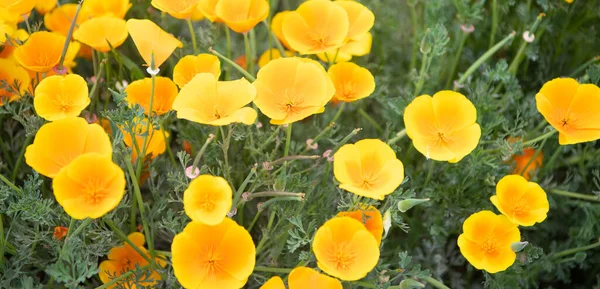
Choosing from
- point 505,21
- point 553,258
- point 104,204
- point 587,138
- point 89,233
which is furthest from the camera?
point 505,21

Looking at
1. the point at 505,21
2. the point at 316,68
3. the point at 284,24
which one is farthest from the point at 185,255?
the point at 505,21

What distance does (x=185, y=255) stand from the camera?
0.90 metres

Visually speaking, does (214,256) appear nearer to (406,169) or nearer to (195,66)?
(195,66)

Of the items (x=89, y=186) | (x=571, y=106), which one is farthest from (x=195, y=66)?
(x=571, y=106)

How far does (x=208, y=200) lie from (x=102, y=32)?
450 mm

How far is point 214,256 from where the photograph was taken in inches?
36.2

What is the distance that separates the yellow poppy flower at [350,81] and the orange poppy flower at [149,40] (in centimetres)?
28

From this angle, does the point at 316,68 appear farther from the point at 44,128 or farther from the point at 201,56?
the point at 44,128

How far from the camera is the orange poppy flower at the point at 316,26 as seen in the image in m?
1.15

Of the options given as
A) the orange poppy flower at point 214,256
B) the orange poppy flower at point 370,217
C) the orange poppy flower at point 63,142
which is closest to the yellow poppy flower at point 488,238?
the orange poppy flower at point 370,217

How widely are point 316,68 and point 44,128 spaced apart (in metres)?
0.42

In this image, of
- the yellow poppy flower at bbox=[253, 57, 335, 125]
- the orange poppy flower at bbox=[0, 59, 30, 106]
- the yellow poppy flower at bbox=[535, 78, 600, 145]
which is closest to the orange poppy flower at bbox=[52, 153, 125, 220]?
the yellow poppy flower at bbox=[253, 57, 335, 125]

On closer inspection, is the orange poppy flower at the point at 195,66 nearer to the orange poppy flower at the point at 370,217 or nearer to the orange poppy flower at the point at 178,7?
the orange poppy flower at the point at 178,7

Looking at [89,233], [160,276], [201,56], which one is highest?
[201,56]
